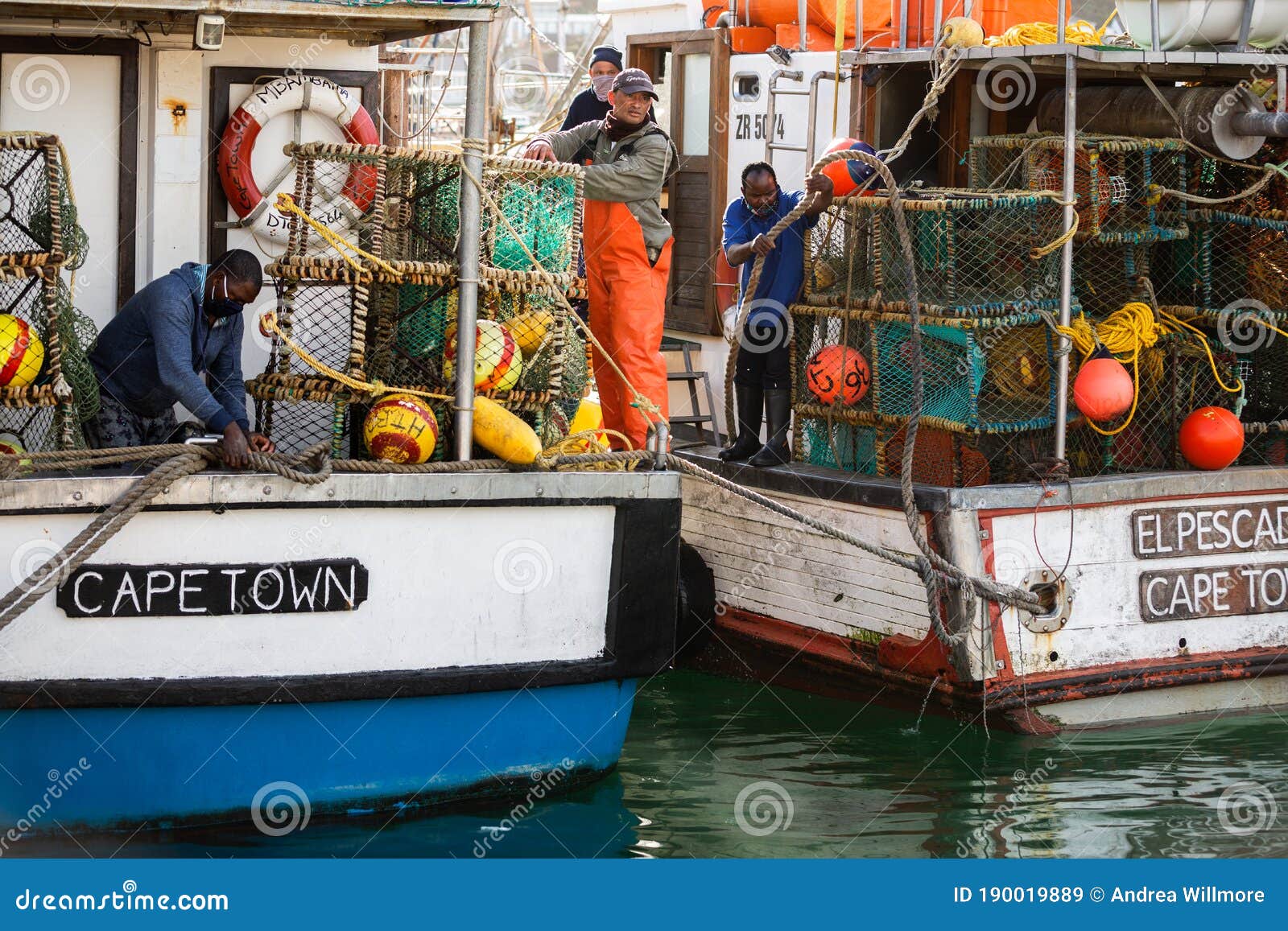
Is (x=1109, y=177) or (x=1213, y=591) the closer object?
(x=1213, y=591)

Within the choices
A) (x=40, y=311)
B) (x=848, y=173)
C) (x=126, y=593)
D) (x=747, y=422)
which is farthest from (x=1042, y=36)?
(x=126, y=593)

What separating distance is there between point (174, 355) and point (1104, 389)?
4.19m

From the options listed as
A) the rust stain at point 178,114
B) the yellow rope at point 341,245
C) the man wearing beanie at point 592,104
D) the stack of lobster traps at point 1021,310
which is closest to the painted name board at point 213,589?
the yellow rope at point 341,245

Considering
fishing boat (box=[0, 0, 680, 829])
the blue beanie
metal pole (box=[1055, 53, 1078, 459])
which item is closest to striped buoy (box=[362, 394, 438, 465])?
fishing boat (box=[0, 0, 680, 829])

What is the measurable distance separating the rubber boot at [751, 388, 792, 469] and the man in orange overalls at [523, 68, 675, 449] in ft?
2.35

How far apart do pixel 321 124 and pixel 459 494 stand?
7.25 feet

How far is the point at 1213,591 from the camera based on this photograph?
8141 mm

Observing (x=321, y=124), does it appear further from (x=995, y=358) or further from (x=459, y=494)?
(x=995, y=358)

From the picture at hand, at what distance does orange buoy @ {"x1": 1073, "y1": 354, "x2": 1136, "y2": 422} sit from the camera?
7.98m

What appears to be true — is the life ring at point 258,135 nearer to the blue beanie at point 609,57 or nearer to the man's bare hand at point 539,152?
the man's bare hand at point 539,152

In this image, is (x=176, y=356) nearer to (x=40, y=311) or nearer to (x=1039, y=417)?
(x=40, y=311)

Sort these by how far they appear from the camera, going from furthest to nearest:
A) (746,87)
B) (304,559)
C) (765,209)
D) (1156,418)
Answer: (746,87) < (765,209) < (1156,418) < (304,559)

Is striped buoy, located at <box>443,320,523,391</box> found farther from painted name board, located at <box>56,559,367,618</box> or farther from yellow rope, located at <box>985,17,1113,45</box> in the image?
yellow rope, located at <box>985,17,1113,45</box>

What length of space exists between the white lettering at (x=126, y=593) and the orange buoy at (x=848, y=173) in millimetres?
3995
